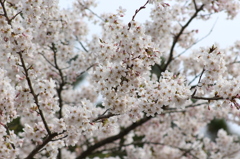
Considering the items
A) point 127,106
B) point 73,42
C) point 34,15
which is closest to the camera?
point 127,106

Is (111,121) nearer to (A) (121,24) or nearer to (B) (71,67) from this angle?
(A) (121,24)

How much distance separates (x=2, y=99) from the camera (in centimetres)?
403

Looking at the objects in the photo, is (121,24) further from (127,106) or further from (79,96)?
(79,96)

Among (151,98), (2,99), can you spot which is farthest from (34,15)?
(151,98)

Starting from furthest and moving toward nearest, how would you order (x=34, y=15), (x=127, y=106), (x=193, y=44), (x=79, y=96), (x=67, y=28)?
(x=79, y=96), (x=193, y=44), (x=67, y=28), (x=34, y=15), (x=127, y=106)

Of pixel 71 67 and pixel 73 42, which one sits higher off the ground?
pixel 73 42

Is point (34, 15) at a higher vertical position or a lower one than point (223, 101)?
higher

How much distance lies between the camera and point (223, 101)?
3.60 metres

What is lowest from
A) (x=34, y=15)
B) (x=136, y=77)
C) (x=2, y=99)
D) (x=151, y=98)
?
(x=151, y=98)

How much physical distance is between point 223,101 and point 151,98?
82cm

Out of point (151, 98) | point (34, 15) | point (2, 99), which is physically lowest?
point (151, 98)

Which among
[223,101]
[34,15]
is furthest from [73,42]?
[223,101]

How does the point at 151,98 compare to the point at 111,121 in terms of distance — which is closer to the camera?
the point at 151,98

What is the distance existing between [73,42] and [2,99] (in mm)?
3128
